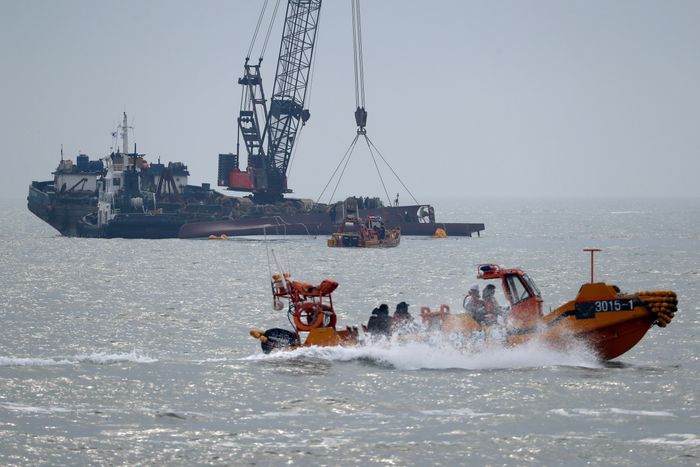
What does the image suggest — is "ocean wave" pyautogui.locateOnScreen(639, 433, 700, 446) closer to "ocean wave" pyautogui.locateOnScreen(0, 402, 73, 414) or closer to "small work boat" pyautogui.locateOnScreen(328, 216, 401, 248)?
"ocean wave" pyautogui.locateOnScreen(0, 402, 73, 414)

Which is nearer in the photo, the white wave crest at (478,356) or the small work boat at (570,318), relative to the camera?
the small work boat at (570,318)

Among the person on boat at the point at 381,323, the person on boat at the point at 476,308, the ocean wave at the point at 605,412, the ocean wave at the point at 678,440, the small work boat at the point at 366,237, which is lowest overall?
the ocean wave at the point at 678,440

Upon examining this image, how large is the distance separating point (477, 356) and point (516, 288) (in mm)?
2295

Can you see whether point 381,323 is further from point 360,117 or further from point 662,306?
point 360,117

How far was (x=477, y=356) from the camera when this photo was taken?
34.2 metres

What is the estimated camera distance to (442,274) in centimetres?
8262

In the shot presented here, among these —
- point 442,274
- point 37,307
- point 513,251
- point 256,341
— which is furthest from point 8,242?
point 256,341

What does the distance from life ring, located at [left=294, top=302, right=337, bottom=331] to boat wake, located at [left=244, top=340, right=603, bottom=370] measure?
1850mm

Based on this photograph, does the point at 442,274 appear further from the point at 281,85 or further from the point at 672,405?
the point at 281,85

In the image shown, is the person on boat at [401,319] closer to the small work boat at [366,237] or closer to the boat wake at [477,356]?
the boat wake at [477,356]

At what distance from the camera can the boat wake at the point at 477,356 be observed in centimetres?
3394

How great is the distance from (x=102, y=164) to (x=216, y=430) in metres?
129

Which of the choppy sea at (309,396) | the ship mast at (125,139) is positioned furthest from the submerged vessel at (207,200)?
the choppy sea at (309,396)

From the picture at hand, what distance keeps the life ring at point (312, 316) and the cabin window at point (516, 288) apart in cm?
538
